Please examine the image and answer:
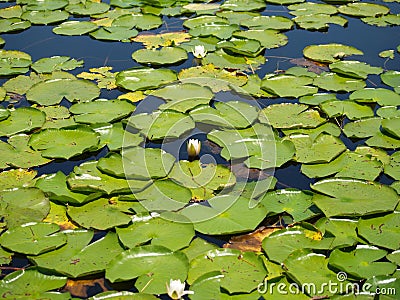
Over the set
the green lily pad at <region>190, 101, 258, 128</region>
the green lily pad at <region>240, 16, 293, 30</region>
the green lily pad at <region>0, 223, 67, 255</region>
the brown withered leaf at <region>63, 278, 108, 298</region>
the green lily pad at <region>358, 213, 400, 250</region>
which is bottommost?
the brown withered leaf at <region>63, 278, 108, 298</region>

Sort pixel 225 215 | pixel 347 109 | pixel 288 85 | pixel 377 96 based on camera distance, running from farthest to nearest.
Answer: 1. pixel 288 85
2. pixel 377 96
3. pixel 347 109
4. pixel 225 215

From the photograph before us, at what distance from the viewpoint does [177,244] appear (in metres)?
2.60

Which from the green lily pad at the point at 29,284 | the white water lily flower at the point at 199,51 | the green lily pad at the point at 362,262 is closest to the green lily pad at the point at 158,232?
the green lily pad at the point at 29,284

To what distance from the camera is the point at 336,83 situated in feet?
13.4

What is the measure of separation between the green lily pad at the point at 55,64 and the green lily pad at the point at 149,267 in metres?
2.31

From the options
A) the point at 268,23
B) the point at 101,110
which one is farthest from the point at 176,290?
the point at 268,23

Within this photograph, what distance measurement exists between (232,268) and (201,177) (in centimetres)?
74

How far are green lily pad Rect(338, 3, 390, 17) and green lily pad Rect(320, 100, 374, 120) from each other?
1.98m

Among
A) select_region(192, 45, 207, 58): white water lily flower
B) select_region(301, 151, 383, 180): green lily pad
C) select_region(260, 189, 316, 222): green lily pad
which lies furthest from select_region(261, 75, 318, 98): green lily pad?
select_region(260, 189, 316, 222): green lily pad

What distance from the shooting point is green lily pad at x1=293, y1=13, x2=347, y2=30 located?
16.8 feet

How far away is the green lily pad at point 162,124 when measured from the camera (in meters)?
3.41

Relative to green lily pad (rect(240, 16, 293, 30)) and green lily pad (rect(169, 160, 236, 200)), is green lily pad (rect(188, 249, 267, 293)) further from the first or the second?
green lily pad (rect(240, 16, 293, 30))

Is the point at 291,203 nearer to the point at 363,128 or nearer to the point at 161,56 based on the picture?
the point at 363,128

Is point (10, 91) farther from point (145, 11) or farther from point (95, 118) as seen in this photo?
point (145, 11)
